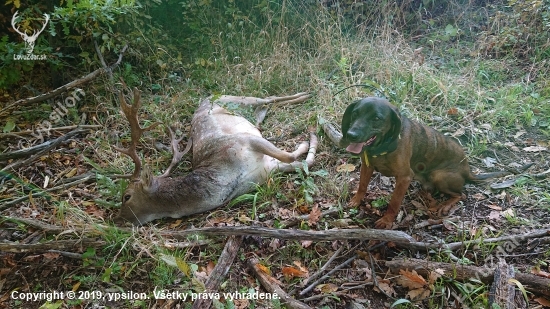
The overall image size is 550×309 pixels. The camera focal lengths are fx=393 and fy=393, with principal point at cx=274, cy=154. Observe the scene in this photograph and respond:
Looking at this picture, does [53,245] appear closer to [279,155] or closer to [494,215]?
[279,155]

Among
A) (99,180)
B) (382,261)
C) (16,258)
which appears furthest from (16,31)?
(382,261)

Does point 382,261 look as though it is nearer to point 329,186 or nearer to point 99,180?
point 329,186

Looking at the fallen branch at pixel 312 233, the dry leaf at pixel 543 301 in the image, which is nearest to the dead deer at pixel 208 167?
the fallen branch at pixel 312 233

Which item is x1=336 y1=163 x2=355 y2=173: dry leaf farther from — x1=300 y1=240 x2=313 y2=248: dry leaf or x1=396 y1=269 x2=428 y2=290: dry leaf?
x1=396 y1=269 x2=428 y2=290: dry leaf

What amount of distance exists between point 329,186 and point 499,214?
1.53 metres

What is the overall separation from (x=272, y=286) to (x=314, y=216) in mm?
833

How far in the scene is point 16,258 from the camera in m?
3.40

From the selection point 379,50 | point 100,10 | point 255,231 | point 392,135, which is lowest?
point 255,231

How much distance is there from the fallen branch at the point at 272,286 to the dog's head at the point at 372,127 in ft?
3.80

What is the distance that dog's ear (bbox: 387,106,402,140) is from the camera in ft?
9.40

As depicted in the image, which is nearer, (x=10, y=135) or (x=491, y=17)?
(x=10, y=135)

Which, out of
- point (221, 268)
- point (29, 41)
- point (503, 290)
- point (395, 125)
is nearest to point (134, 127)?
point (221, 268)

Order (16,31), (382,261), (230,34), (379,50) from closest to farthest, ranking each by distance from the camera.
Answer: (382,261) < (16,31) < (379,50) < (230,34)

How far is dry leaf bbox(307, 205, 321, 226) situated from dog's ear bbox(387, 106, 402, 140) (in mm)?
1060
